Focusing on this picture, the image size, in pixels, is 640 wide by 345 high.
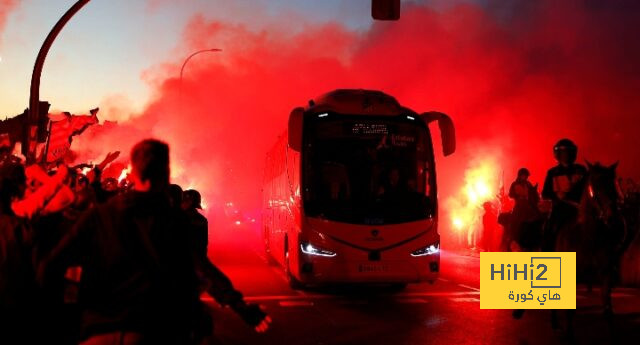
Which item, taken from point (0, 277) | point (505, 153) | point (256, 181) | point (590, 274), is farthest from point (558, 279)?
point (256, 181)

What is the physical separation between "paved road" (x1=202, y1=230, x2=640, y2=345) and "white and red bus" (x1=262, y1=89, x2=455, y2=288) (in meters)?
0.61

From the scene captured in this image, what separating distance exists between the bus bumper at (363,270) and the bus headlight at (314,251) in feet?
0.22

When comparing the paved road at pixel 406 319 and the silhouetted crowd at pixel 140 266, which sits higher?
the silhouetted crowd at pixel 140 266

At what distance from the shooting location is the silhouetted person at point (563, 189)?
29.4 ft

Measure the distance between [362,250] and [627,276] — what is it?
21.0 feet

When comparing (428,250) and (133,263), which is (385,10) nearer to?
(428,250)

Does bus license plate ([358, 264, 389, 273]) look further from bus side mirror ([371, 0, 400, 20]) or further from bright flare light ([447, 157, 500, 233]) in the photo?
bright flare light ([447, 157, 500, 233])

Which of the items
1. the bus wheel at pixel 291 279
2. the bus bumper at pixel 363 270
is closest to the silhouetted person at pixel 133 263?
the bus bumper at pixel 363 270

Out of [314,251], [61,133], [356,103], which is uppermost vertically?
[356,103]

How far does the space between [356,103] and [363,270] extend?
2965 millimetres

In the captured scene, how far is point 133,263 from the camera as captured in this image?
2.95 meters

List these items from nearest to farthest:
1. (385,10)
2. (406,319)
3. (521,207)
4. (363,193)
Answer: (406,319), (521,207), (385,10), (363,193)

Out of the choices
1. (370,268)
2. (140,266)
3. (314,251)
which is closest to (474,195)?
(370,268)

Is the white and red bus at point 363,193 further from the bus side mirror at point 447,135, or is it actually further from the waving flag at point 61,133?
the waving flag at point 61,133
